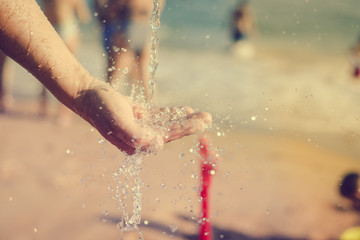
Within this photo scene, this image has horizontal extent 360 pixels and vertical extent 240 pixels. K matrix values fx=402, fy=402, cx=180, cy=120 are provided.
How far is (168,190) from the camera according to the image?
3.37 metres

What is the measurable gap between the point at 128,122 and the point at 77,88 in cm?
34

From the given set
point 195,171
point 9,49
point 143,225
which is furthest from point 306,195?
point 9,49

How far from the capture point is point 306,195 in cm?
360

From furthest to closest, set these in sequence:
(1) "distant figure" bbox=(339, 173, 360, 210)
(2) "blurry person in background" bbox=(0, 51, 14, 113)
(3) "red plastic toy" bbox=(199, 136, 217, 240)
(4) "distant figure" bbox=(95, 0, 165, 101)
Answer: (2) "blurry person in background" bbox=(0, 51, 14, 113) → (4) "distant figure" bbox=(95, 0, 165, 101) → (1) "distant figure" bbox=(339, 173, 360, 210) → (3) "red plastic toy" bbox=(199, 136, 217, 240)

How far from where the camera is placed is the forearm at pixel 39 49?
1.72 meters

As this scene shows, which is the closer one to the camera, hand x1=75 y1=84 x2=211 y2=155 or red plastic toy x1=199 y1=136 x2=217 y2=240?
hand x1=75 y1=84 x2=211 y2=155

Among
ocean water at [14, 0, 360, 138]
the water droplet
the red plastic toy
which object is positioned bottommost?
the water droplet

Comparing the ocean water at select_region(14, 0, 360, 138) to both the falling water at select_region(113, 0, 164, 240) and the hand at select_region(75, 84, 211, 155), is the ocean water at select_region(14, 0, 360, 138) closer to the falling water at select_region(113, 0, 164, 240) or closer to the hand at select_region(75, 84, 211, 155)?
the falling water at select_region(113, 0, 164, 240)

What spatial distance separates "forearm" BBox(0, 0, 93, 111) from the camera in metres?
1.72

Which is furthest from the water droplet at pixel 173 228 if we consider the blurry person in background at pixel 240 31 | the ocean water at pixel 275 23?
the ocean water at pixel 275 23

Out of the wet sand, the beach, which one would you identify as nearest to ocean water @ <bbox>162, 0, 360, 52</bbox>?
the beach

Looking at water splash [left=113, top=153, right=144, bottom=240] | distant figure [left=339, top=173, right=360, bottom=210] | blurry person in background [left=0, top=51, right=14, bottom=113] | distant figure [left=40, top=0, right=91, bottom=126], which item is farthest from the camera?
blurry person in background [left=0, top=51, right=14, bottom=113]

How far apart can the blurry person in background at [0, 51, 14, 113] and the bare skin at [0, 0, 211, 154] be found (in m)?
3.78

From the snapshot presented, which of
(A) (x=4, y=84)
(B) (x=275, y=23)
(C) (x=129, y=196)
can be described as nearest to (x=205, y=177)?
(C) (x=129, y=196)
